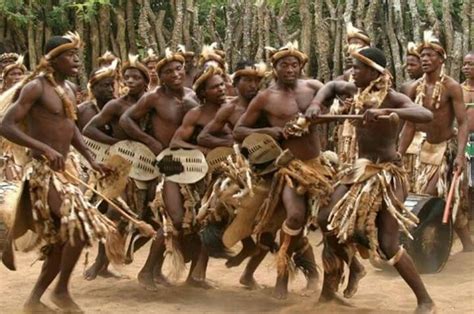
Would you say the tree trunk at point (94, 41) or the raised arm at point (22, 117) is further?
the tree trunk at point (94, 41)

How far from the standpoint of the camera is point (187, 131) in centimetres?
653

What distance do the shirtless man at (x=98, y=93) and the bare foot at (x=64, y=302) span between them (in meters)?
1.70

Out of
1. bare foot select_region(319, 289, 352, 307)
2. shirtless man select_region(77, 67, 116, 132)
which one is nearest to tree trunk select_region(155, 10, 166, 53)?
shirtless man select_region(77, 67, 116, 132)

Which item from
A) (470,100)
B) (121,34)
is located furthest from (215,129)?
(121,34)

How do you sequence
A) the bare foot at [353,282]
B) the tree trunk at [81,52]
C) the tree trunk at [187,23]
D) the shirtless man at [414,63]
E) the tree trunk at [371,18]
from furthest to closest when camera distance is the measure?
the tree trunk at [187,23]
the tree trunk at [81,52]
the tree trunk at [371,18]
the shirtless man at [414,63]
the bare foot at [353,282]

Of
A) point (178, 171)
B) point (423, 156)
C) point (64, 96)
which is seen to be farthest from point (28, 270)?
point (423, 156)

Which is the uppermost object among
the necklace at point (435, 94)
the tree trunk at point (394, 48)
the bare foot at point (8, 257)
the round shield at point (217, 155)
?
the tree trunk at point (394, 48)

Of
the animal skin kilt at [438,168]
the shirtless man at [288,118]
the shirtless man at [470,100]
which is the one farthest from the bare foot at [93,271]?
the shirtless man at [470,100]

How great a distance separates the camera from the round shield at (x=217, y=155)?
6484mm

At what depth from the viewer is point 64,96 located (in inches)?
217

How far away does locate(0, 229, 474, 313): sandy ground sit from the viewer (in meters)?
5.87

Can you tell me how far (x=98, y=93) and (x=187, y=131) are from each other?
995 millimetres

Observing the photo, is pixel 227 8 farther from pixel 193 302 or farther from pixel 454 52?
pixel 193 302

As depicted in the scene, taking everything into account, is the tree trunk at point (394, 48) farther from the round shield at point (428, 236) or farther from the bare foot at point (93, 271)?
the bare foot at point (93, 271)
